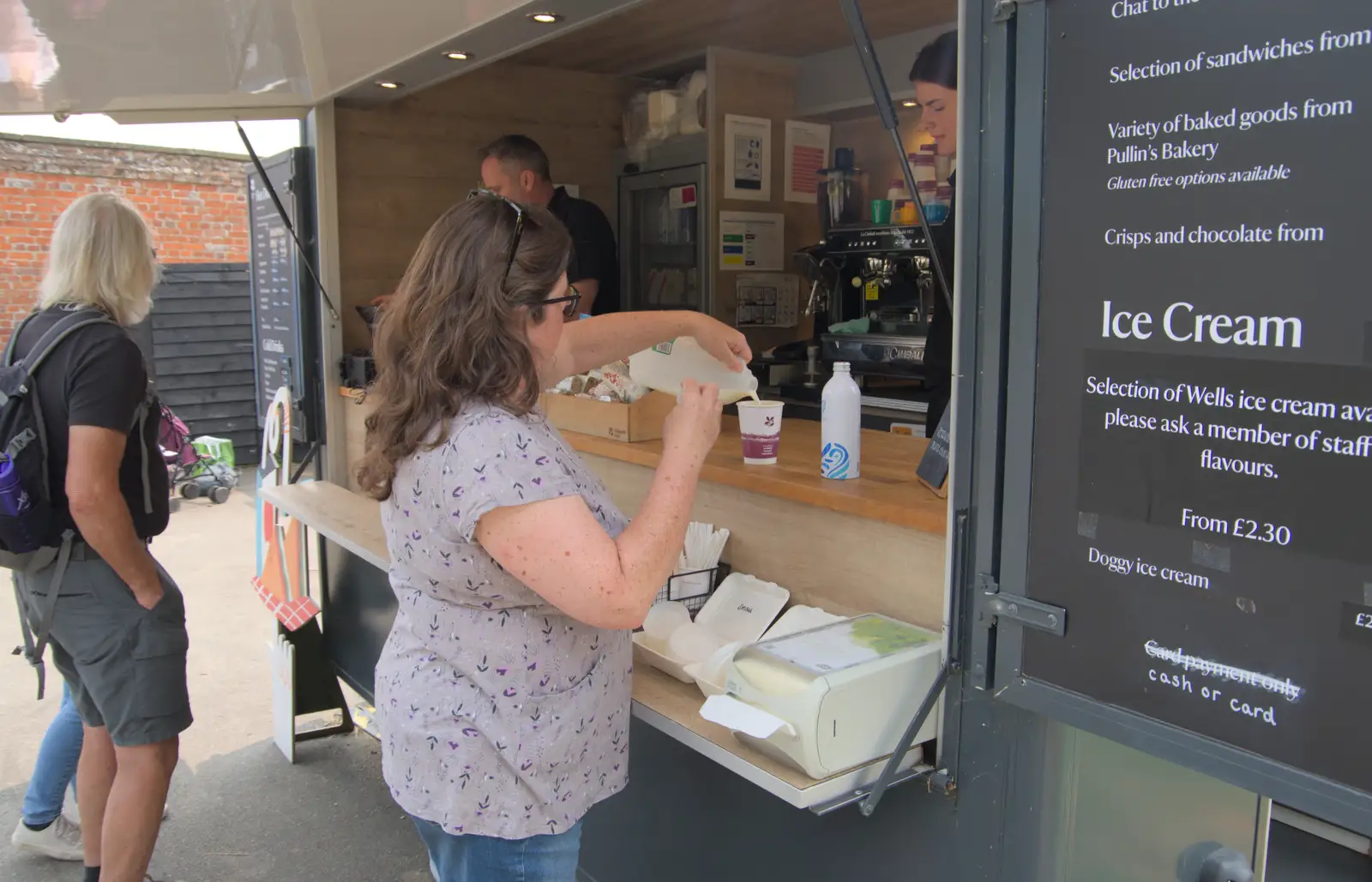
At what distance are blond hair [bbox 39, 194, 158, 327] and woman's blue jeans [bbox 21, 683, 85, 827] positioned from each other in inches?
49.4

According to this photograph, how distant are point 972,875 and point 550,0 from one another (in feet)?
7.44

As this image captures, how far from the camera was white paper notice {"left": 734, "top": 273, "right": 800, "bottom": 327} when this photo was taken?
5312 mm

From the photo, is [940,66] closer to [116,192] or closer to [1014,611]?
[1014,611]

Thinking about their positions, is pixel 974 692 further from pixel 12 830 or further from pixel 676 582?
pixel 12 830

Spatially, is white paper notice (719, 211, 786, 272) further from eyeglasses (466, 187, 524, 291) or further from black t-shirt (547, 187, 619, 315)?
eyeglasses (466, 187, 524, 291)

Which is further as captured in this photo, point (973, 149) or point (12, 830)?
point (12, 830)

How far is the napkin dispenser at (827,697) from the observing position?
1535 mm

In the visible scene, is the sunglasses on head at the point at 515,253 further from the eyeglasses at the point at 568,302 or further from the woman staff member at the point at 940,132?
the woman staff member at the point at 940,132

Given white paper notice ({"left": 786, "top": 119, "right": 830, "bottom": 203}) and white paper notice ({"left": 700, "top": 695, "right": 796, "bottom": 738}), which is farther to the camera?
white paper notice ({"left": 786, "top": 119, "right": 830, "bottom": 203})

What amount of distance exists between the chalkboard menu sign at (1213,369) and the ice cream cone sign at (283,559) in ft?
9.65

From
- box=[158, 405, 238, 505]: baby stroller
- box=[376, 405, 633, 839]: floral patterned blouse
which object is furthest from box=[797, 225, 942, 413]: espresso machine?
box=[158, 405, 238, 505]: baby stroller

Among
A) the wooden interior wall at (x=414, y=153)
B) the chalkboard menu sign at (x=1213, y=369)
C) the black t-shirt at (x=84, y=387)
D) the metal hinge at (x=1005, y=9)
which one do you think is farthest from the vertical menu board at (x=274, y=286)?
the chalkboard menu sign at (x=1213, y=369)

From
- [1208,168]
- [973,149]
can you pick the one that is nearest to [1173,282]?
[1208,168]

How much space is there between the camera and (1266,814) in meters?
1.65
